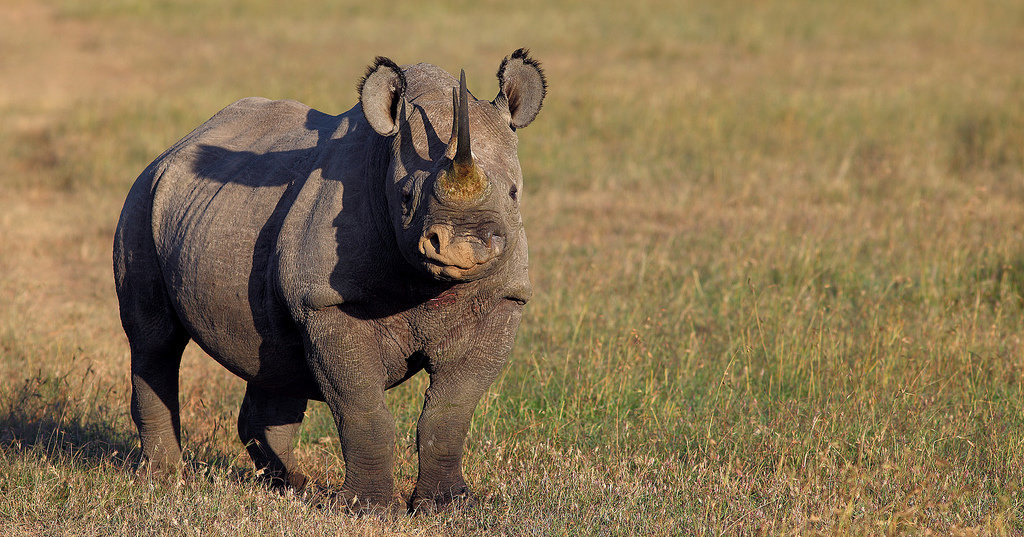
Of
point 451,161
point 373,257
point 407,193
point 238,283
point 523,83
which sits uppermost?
point 523,83

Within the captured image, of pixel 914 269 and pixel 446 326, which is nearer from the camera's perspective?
pixel 446 326

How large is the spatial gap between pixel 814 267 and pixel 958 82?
917 cm

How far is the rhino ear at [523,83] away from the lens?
407 centimetres

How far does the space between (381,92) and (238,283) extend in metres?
1.07

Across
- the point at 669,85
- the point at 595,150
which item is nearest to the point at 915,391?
the point at 595,150

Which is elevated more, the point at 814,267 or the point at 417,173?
the point at 417,173

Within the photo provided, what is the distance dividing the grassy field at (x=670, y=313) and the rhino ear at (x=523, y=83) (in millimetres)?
1519

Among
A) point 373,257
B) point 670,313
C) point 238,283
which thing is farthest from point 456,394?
point 670,313

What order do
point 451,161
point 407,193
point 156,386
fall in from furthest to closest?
point 156,386, point 407,193, point 451,161

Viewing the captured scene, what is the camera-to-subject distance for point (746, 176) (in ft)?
37.3

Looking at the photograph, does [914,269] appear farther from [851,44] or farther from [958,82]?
[851,44]

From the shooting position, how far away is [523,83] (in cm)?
410

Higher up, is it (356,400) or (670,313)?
(356,400)

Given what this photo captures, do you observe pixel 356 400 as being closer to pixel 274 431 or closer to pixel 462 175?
pixel 462 175
